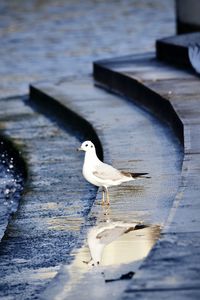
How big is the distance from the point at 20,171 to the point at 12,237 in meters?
Result: 3.53

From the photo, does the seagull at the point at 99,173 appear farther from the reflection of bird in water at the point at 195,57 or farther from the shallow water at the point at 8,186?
the reflection of bird in water at the point at 195,57

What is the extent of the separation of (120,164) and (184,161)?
1.32m

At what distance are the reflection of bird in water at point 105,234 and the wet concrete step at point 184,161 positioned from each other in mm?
402

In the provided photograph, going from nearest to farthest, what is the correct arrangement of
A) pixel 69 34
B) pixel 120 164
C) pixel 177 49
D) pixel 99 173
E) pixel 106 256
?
pixel 106 256, pixel 99 173, pixel 120 164, pixel 177 49, pixel 69 34

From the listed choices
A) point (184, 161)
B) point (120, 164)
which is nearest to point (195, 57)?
point (120, 164)

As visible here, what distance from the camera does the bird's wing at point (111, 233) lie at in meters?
8.16

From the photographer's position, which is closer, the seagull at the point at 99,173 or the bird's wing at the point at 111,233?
the bird's wing at the point at 111,233

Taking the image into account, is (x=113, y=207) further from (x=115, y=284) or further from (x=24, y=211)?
(x=115, y=284)

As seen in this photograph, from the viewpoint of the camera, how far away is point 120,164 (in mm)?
10836

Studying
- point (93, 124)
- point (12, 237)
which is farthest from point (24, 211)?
point (93, 124)

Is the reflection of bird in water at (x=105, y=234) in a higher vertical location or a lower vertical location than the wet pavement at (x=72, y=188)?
higher

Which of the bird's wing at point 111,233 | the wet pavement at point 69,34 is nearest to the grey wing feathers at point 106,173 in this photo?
the bird's wing at point 111,233

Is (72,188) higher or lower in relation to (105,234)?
lower

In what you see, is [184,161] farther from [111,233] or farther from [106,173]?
[111,233]
